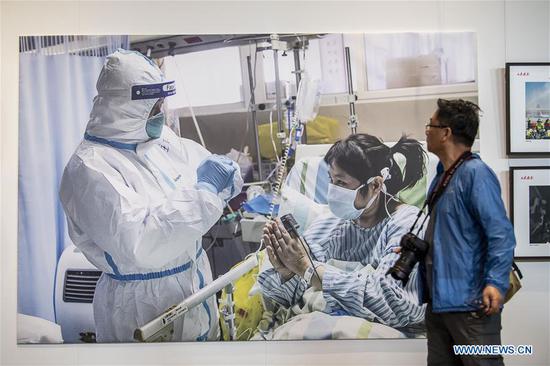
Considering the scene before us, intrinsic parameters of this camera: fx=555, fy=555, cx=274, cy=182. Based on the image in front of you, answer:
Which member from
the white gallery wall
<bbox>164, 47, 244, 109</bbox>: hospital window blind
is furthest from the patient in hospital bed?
<bbox>164, 47, 244, 109</bbox>: hospital window blind

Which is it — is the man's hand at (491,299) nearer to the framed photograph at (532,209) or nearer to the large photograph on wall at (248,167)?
the large photograph on wall at (248,167)

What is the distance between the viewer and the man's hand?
1976 millimetres

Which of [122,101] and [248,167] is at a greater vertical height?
[122,101]

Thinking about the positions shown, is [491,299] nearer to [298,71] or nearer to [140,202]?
[298,71]

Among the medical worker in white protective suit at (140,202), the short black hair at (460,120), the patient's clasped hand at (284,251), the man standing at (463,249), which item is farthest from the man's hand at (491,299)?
the medical worker in white protective suit at (140,202)

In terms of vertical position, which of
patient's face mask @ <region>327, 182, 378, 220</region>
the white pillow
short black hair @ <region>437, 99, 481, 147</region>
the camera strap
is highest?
short black hair @ <region>437, 99, 481, 147</region>

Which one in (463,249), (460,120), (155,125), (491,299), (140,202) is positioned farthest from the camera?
(155,125)

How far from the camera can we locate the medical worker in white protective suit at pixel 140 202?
2625 mm

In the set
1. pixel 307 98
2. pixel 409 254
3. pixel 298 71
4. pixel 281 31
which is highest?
pixel 281 31

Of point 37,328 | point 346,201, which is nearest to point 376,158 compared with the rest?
point 346,201

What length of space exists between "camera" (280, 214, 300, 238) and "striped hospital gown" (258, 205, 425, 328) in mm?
55

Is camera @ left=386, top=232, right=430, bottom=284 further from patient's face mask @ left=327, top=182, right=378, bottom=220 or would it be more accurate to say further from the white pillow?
the white pillow

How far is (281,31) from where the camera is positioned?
2785 mm

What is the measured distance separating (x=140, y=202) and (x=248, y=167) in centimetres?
55
